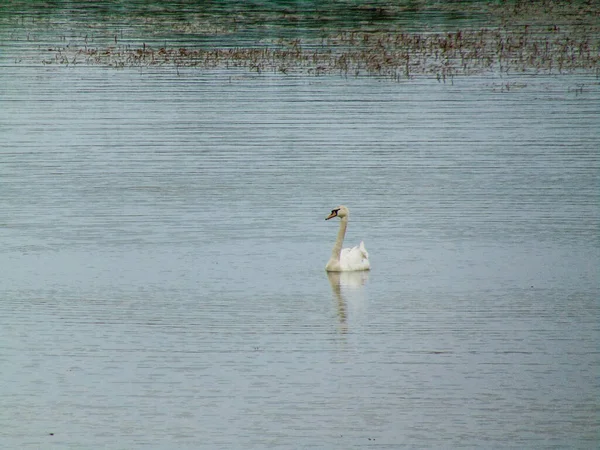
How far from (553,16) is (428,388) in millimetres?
40471

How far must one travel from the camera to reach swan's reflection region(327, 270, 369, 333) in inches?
596

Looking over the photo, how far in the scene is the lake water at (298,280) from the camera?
37.4ft

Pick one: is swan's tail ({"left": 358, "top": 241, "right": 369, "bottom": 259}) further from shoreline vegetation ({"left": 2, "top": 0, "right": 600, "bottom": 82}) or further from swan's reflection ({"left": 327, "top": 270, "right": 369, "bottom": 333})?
shoreline vegetation ({"left": 2, "top": 0, "right": 600, "bottom": 82})

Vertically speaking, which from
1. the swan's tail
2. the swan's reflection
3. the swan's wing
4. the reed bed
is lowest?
the reed bed

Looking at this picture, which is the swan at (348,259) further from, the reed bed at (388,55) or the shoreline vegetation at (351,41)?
the reed bed at (388,55)

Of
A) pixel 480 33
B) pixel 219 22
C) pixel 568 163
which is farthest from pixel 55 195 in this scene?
pixel 219 22

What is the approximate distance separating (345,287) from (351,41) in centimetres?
2806

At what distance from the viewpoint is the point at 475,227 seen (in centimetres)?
1922

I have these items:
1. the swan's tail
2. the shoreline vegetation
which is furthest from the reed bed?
the swan's tail

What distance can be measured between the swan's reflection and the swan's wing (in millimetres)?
72

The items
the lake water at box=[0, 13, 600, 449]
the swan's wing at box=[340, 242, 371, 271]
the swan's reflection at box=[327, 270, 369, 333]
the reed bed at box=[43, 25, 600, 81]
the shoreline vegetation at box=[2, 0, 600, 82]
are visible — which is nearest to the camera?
the lake water at box=[0, 13, 600, 449]

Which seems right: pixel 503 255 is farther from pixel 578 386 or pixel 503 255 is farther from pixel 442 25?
pixel 442 25

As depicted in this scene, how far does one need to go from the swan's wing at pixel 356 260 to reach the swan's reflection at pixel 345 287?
0.07 m

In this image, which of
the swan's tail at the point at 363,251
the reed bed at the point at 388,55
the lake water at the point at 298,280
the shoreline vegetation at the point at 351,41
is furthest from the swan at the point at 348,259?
the reed bed at the point at 388,55
